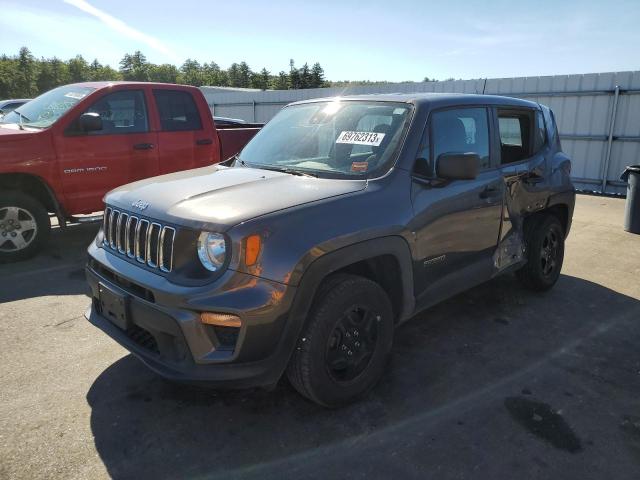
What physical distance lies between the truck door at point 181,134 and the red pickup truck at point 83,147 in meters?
0.01

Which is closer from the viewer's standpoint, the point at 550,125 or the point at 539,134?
the point at 539,134

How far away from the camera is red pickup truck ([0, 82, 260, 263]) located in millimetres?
5492

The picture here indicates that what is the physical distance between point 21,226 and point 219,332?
4330mm

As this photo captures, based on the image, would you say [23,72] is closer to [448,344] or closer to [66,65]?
[66,65]

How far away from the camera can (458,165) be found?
10.0 ft

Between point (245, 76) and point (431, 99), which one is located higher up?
point (245, 76)

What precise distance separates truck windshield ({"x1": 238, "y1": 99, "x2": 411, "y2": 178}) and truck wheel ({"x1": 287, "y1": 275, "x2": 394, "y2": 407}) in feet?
2.54

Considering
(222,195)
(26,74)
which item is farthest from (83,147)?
(26,74)

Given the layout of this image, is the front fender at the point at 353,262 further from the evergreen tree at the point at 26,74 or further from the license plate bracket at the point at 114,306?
the evergreen tree at the point at 26,74

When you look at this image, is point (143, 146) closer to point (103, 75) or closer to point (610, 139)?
point (610, 139)

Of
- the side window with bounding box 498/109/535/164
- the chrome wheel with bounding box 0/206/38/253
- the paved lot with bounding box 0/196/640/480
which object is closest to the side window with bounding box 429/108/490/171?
the side window with bounding box 498/109/535/164

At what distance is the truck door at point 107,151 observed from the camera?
574cm

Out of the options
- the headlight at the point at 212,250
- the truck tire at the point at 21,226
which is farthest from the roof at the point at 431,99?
the truck tire at the point at 21,226

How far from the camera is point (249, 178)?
10.4ft
